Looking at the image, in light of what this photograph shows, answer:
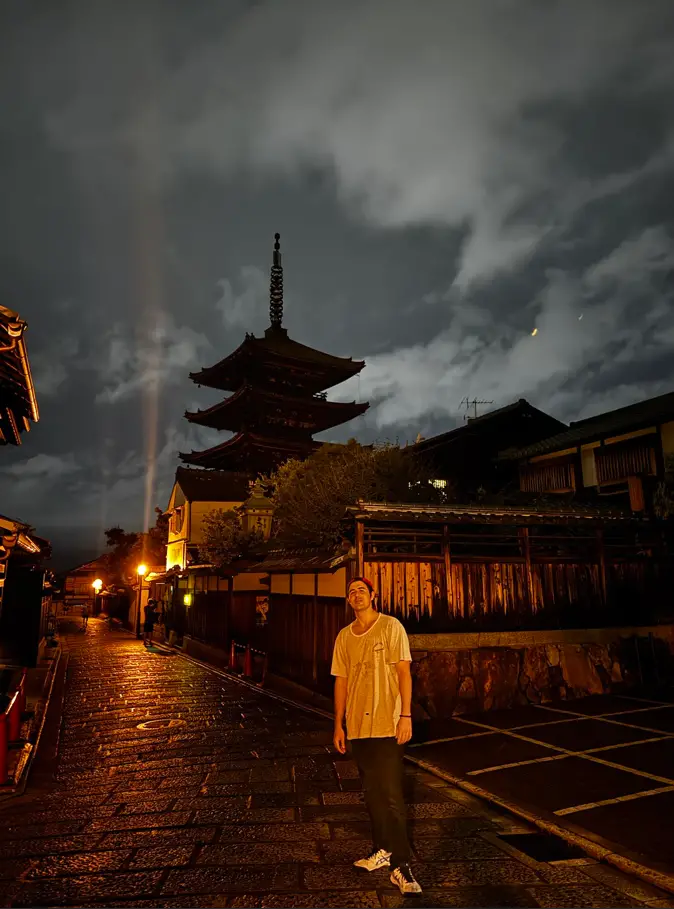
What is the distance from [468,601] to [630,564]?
497 centimetres

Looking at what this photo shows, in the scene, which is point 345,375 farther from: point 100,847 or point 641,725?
point 100,847

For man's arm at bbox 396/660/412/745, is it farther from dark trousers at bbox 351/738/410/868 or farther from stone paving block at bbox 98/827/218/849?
stone paving block at bbox 98/827/218/849

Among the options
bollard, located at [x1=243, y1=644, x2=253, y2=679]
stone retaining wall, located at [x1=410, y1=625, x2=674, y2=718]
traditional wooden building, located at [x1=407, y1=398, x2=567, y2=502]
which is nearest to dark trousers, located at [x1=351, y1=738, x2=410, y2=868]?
stone retaining wall, located at [x1=410, y1=625, x2=674, y2=718]

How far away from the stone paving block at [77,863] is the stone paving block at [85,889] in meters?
0.12

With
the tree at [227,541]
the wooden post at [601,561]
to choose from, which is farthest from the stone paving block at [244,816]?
the tree at [227,541]

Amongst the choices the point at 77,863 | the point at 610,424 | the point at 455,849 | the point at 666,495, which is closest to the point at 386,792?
the point at 455,849

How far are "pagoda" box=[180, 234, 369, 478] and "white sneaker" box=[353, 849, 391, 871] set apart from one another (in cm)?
3142

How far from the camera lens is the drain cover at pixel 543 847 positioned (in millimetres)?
5227

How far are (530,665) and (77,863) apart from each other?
9.66 m

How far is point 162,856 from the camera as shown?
5207mm

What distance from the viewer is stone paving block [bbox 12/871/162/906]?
176 inches

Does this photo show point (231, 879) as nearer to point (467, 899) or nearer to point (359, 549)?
point (467, 899)

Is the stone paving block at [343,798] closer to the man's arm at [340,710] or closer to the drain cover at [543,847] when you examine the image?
the drain cover at [543,847]

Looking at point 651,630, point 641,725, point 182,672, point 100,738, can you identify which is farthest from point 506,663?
point 182,672
